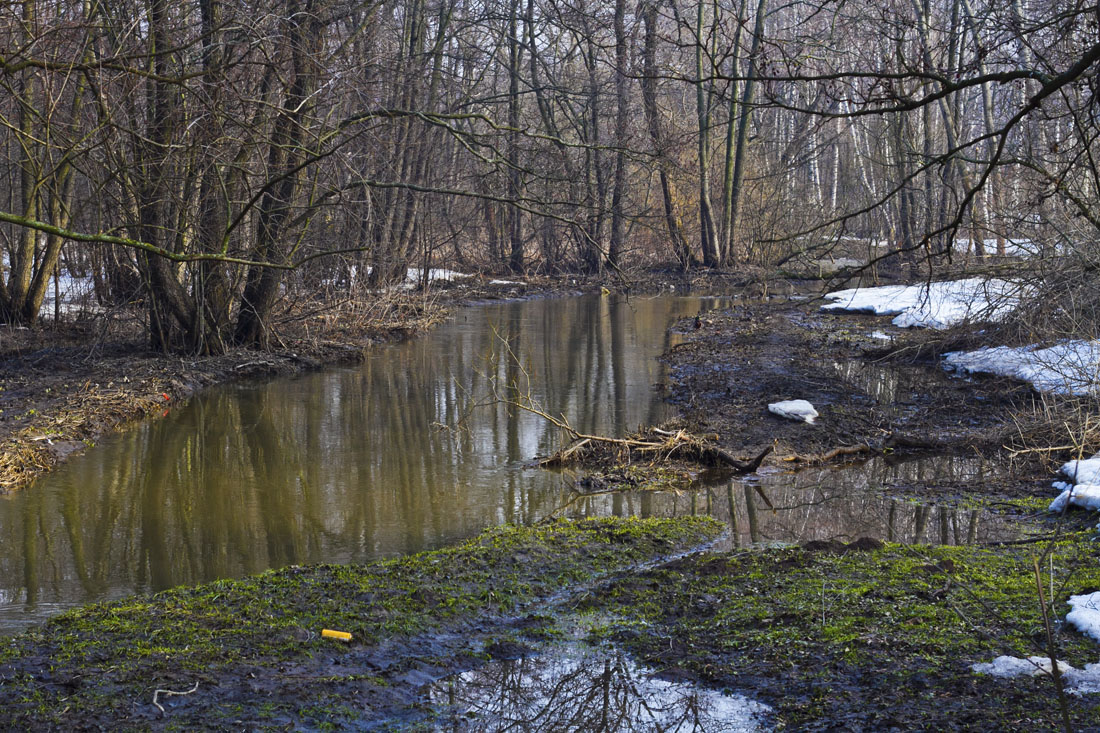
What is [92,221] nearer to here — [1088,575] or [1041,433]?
[1041,433]

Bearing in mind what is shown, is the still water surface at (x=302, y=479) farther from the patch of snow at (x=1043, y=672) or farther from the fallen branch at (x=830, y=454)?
the patch of snow at (x=1043, y=672)

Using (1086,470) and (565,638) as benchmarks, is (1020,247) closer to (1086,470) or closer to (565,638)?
(1086,470)

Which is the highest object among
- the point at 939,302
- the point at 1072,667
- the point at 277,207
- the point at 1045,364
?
the point at 277,207

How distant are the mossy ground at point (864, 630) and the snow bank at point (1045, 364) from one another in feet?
12.6

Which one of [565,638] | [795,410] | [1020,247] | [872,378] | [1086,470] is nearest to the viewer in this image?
[565,638]

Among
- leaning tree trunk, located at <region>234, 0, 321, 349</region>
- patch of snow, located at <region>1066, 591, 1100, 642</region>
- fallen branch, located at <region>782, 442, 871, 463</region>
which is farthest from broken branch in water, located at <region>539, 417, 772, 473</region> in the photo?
leaning tree trunk, located at <region>234, 0, 321, 349</region>

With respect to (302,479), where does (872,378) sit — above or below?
above

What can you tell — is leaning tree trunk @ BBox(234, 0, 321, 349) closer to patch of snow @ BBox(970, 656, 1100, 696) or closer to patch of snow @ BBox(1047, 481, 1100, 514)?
→ patch of snow @ BBox(1047, 481, 1100, 514)

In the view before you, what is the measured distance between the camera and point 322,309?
15695mm

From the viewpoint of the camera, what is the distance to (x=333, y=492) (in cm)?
816

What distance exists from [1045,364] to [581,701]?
7275 millimetres

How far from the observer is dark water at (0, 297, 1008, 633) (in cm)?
647

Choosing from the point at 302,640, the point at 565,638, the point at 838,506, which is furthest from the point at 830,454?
the point at 302,640

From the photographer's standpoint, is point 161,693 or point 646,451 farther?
point 646,451
